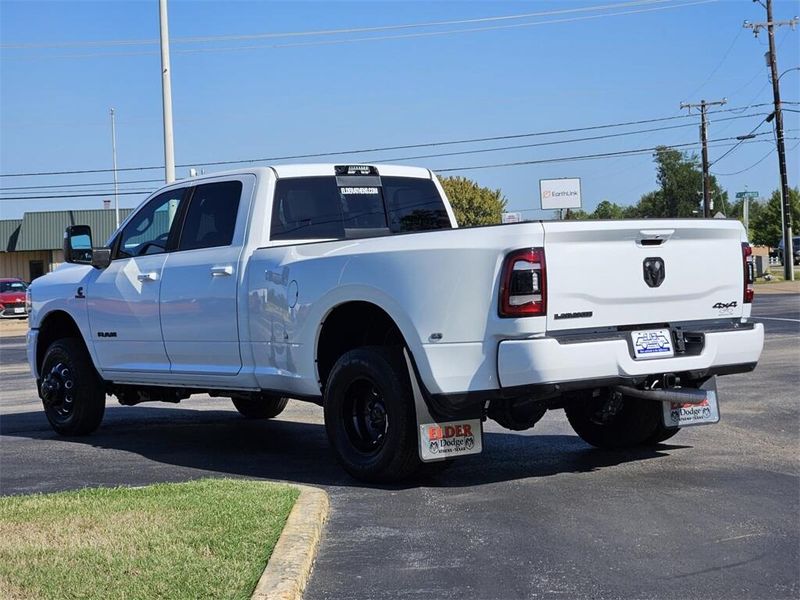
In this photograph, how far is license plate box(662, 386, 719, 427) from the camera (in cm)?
748

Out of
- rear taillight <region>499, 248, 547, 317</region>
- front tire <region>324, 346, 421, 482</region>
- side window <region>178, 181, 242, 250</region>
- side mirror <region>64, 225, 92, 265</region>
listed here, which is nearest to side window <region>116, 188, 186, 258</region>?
side window <region>178, 181, 242, 250</region>

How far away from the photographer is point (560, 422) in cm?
1015

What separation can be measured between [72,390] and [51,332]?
2.74ft

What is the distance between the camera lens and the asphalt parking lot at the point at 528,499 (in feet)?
16.5

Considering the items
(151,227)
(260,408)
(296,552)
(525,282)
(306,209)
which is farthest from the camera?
(260,408)

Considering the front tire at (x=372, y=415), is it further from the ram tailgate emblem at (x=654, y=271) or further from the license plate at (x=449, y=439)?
the ram tailgate emblem at (x=654, y=271)

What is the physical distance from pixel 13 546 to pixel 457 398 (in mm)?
2581

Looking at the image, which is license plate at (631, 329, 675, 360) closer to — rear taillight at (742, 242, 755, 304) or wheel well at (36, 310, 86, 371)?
rear taillight at (742, 242, 755, 304)

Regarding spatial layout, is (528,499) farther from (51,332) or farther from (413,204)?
(51,332)

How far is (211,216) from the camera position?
8.73m

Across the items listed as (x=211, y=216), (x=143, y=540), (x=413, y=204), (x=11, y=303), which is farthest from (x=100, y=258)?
(x=11, y=303)

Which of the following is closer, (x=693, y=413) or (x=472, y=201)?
(x=693, y=413)

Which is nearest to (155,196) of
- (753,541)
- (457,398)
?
(457,398)

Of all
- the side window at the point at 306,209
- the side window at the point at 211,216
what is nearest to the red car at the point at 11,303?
the side window at the point at 211,216
